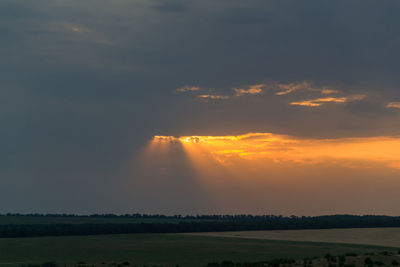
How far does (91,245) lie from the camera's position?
127m

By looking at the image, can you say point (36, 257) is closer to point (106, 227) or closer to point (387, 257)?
point (387, 257)

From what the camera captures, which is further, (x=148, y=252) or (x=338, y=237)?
(x=338, y=237)

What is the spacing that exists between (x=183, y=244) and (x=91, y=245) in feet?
73.5

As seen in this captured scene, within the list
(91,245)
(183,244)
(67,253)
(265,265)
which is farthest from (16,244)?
(265,265)

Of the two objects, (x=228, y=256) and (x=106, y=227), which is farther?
(x=106, y=227)

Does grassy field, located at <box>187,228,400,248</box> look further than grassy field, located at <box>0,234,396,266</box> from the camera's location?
Yes

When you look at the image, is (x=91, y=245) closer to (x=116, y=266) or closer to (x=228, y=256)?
(x=228, y=256)

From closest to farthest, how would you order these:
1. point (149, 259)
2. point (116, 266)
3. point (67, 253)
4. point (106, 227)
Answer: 1. point (116, 266)
2. point (149, 259)
3. point (67, 253)
4. point (106, 227)

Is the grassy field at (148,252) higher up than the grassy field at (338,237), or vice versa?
the grassy field at (338,237)

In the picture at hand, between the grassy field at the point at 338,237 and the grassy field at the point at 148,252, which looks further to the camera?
the grassy field at the point at 338,237

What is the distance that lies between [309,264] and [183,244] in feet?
246

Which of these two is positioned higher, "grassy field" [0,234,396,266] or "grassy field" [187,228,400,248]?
"grassy field" [187,228,400,248]

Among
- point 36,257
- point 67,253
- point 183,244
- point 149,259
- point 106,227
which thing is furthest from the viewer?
point 106,227

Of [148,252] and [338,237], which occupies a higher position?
[338,237]
